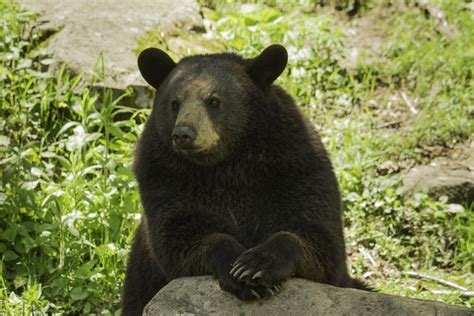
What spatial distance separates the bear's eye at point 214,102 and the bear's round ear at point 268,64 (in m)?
0.30

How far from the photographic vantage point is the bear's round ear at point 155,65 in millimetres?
5375

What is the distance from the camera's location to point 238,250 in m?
4.69

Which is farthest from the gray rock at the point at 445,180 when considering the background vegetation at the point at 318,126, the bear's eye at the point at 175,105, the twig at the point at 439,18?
the bear's eye at the point at 175,105

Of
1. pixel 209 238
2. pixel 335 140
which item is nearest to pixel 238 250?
pixel 209 238

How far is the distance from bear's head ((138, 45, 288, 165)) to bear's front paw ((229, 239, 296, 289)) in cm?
77

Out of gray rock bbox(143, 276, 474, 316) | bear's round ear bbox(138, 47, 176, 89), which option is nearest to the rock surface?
bear's round ear bbox(138, 47, 176, 89)

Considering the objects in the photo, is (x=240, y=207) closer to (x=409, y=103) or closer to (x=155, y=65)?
(x=155, y=65)

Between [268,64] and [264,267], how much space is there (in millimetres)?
1432

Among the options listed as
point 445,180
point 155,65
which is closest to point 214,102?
point 155,65

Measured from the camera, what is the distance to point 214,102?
5176 mm

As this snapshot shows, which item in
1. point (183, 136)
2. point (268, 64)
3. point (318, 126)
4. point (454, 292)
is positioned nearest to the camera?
point (183, 136)

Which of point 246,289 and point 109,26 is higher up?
point 109,26

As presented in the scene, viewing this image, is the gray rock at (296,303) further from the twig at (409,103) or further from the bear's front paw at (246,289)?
the twig at (409,103)

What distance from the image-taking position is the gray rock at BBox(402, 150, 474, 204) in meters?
7.54
